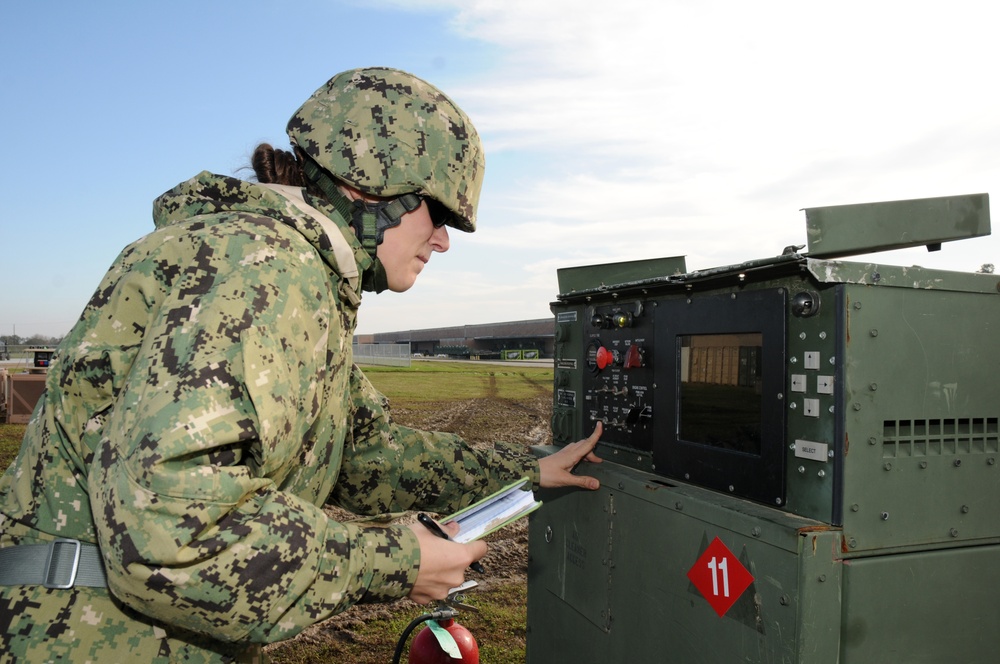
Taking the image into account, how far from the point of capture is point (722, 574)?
85.7 inches

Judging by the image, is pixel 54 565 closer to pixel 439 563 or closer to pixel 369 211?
pixel 439 563

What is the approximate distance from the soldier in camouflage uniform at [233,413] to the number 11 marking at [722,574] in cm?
91

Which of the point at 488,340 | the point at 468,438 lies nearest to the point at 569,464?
the point at 468,438

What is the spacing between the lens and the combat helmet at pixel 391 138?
1784mm

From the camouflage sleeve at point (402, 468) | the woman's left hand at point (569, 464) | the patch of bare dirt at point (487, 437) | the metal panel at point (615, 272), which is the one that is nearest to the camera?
the camouflage sleeve at point (402, 468)

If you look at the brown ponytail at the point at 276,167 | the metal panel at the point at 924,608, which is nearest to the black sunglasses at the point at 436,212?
the brown ponytail at the point at 276,167

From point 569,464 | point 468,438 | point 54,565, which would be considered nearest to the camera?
point 54,565

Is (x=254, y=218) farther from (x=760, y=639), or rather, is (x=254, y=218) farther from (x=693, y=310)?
(x=760, y=639)

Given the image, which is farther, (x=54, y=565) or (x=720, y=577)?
(x=720, y=577)

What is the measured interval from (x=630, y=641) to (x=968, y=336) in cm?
156

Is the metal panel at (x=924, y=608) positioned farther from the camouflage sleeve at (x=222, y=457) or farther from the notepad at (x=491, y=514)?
the camouflage sleeve at (x=222, y=457)

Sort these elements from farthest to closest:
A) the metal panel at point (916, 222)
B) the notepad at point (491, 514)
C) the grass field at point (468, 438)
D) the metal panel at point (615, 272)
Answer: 1. the grass field at point (468, 438)
2. the metal panel at point (615, 272)
3. the metal panel at point (916, 222)
4. the notepad at point (491, 514)

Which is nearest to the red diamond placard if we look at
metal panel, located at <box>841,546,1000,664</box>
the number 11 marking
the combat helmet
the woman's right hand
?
the number 11 marking

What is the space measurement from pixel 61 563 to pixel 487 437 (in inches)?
428
